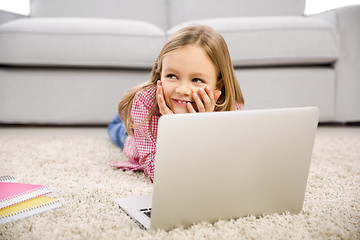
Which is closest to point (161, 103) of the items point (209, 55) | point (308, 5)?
point (209, 55)

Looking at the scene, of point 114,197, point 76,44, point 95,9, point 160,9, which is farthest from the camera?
point 160,9

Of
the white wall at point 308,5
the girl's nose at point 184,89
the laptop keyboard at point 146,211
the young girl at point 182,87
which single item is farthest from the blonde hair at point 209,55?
the white wall at point 308,5

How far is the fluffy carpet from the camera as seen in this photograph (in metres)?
0.64

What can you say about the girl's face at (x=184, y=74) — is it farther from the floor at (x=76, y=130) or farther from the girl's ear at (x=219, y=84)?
the floor at (x=76, y=130)

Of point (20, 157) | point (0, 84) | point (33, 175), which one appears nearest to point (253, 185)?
point (33, 175)

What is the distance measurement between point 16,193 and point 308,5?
246 centimetres

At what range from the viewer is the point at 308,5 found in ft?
8.34

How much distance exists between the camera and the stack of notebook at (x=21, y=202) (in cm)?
70

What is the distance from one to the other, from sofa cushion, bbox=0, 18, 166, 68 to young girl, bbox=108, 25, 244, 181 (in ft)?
2.41

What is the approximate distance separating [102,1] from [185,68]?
1.70 m

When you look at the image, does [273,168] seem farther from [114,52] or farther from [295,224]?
[114,52]

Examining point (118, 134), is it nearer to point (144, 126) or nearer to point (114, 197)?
point (144, 126)

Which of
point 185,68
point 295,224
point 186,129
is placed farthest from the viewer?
point 185,68

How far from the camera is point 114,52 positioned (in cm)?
184
